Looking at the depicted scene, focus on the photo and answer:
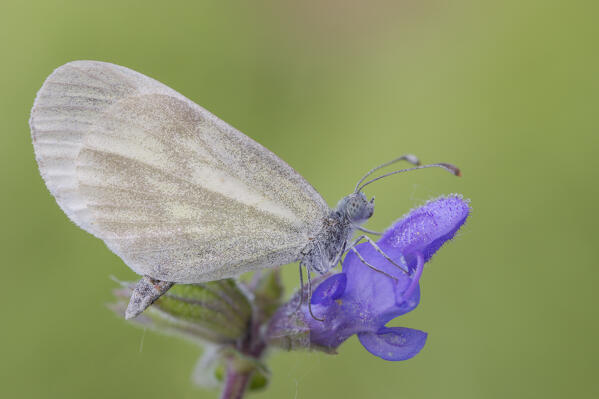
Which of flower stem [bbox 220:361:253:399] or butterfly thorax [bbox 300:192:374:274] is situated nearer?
butterfly thorax [bbox 300:192:374:274]

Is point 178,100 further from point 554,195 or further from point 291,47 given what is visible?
point 291,47

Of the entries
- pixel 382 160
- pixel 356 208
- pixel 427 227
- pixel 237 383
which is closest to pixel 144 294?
pixel 237 383

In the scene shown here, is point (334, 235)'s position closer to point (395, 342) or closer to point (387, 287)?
point (387, 287)

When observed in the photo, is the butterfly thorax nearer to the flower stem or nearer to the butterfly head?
the butterfly head

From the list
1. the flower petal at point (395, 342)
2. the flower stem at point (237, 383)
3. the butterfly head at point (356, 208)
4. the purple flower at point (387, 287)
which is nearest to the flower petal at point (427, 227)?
the purple flower at point (387, 287)

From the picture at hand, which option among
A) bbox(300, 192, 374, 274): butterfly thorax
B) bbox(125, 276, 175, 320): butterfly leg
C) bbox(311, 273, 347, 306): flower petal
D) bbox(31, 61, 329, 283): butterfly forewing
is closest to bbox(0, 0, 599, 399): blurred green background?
bbox(300, 192, 374, 274): butterfly thorax

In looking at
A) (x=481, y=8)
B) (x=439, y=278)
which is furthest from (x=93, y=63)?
(x=481, y=8)

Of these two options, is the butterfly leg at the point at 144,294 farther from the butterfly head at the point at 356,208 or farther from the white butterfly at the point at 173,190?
the butterfly head at the point at 356,208

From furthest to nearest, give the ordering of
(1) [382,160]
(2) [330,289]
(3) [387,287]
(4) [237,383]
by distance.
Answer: (1) [382,160] → (4) [237,383] → (2) [330,289] → (3) [387,287]
